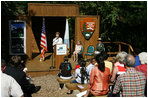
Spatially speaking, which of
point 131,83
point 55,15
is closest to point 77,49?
point 55,15

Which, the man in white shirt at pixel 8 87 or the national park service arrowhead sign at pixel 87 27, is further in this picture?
the national park service arrowhead sign at pixel 87 27

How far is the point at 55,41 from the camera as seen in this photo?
32.0 feet

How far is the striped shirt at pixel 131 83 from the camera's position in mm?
3613

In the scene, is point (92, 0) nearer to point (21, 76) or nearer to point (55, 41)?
point (55, 41)

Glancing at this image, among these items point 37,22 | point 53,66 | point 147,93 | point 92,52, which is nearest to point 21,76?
point 147,93

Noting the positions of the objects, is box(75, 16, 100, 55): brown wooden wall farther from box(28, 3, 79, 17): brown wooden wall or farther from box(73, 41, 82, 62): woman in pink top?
box(73, 41, 82, 62): woman in pink top

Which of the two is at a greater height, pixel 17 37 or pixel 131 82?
pixel 17 37

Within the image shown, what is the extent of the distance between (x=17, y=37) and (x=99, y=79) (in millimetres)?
6783

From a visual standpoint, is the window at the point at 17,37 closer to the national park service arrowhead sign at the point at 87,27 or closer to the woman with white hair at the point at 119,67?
the national park service arrowhead sign at the point at 87,27

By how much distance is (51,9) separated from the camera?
410 inches

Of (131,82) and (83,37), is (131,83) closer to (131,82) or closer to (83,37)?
(131,82)

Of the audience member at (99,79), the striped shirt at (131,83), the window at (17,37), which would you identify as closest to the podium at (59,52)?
the window at (17,37)

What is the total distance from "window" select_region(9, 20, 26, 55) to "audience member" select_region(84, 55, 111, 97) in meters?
6.58

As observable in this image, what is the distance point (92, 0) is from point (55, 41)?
536 cm
